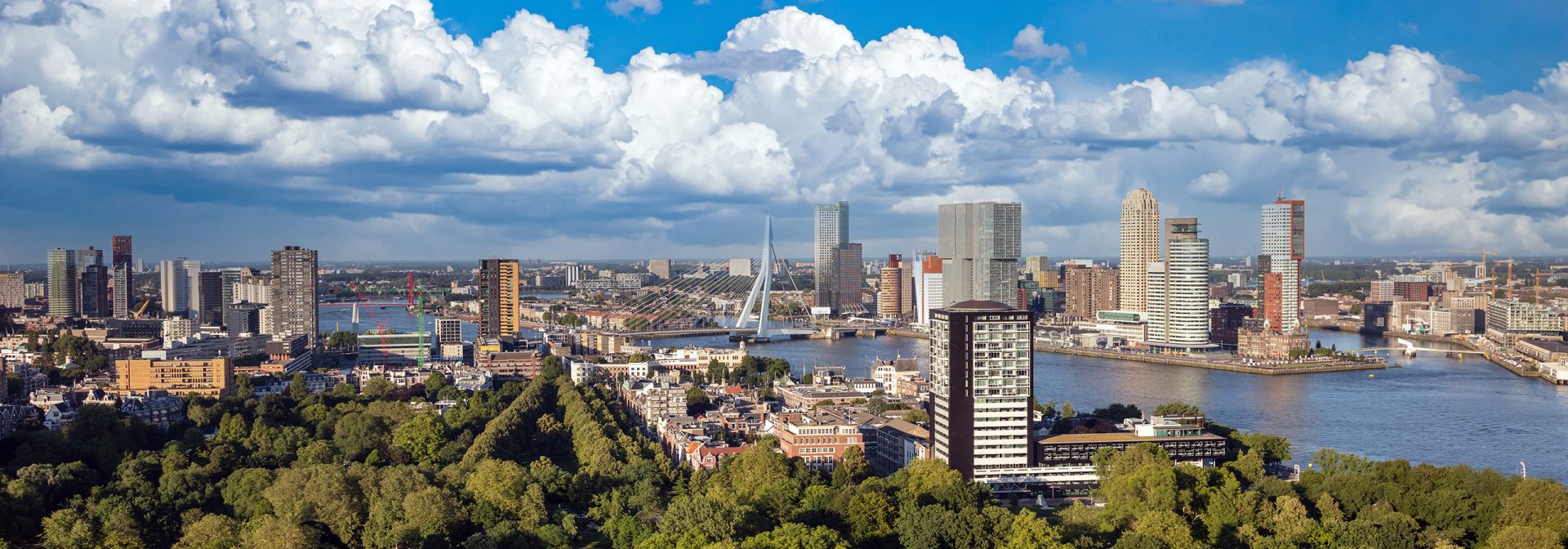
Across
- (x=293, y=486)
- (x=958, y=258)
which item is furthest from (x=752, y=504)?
(x=958, y=258)

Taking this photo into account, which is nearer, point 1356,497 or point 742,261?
point 1356,497

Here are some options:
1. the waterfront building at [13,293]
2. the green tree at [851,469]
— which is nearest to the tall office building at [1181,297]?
the green tree at [851,469]

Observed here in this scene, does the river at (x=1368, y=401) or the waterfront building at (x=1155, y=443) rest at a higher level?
the waterfront building at (x=1155, y=443)

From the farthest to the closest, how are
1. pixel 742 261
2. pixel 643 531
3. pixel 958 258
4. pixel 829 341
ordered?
pixel 742 261
pixel 958 258
pixel 829 341
pixel 643 531

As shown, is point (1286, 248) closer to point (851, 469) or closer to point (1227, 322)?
point (1227, 322)

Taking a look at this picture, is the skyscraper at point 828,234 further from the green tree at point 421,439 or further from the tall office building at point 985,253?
the green tree at point 421,439

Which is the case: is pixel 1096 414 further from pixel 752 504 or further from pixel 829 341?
pixel 829 341

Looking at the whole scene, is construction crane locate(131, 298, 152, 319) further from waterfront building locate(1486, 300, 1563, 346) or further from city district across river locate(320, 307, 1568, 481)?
waterfront building locate(1486, 300, 1563, 346)
